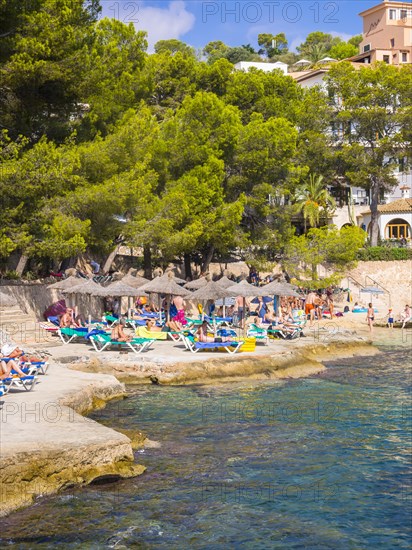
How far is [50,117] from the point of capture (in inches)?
1178

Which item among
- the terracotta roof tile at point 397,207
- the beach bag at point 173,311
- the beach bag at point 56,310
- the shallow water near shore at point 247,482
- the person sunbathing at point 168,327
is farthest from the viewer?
the terracotta roof tile at point 397,207

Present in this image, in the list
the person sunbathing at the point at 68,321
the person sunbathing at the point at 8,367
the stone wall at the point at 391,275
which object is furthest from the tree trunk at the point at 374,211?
the person sunbathing at the point at 8,367

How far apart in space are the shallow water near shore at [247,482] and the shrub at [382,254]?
98.6 ft

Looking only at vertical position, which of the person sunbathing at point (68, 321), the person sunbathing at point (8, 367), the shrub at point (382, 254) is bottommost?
the person sunbathing at point (8, 367)

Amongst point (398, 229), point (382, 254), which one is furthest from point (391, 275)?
point (398, 229)

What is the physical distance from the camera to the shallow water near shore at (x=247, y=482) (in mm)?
10812

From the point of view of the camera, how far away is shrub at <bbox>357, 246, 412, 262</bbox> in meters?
49.6

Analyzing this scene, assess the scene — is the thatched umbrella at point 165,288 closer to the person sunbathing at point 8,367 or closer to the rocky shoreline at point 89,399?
the rocky shoreline at point 89,399

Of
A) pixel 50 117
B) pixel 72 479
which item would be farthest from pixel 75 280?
pixel 72 479

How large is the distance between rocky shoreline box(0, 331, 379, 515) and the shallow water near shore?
0.38m

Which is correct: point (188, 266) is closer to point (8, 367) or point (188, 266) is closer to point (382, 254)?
point (382, 254)

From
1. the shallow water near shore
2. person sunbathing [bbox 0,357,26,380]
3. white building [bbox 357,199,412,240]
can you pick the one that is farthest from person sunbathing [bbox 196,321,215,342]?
white building [bbox 357,199,412,240]

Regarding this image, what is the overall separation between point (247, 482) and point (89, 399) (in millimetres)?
5682

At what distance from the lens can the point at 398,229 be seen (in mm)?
58438
